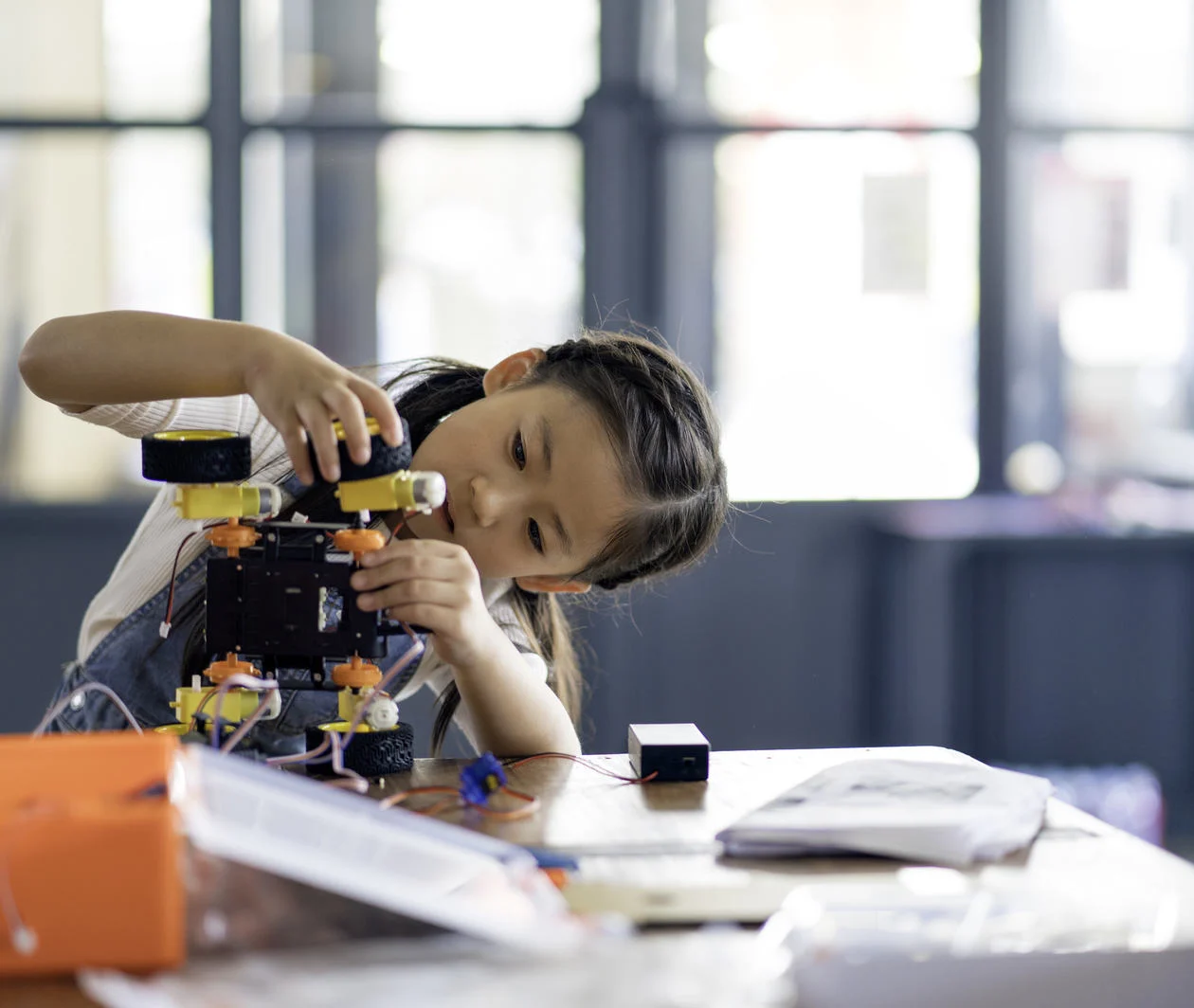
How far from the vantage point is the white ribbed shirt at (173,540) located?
1.09 metres

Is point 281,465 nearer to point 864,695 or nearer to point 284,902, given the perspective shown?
point 284,902

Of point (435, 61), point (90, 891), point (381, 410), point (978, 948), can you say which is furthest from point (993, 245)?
point (90, 891)

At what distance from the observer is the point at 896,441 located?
2.74 m

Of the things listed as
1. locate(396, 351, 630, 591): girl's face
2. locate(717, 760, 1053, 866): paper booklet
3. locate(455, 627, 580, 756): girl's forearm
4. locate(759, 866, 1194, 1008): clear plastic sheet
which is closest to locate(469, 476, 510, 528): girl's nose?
locate(396, 351, 630, 591): girl's face

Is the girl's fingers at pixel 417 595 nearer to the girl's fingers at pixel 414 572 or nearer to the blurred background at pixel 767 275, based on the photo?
the girl's fingers at pixel 414 572

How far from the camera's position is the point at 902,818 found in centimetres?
72

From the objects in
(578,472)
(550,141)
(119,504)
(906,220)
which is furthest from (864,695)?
(578,472)

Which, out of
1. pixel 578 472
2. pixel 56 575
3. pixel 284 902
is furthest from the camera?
pixel 56 575

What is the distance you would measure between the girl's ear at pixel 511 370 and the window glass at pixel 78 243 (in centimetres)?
152

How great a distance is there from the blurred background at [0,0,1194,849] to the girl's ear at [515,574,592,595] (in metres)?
1.29

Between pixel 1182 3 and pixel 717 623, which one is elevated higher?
pixel 1182 3

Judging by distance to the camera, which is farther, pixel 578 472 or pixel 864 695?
pixel 864 695

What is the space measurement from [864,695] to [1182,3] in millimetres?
1640

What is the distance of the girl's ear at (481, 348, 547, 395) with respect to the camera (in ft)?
4.02
